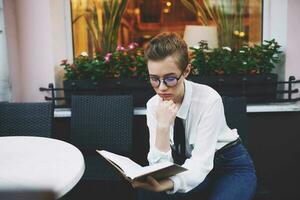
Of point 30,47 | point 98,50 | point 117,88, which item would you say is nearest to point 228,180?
point 117,88

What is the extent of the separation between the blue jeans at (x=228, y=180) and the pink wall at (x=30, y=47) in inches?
63.0

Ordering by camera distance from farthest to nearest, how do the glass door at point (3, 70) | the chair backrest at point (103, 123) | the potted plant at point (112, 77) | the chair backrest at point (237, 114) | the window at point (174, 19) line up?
the window at point (174, 19) → the potted plant at point (112, 77) → the glass door at point (3, 70) → the chair backrest at point (103, 123) → the chair backrest at point (237, 114)

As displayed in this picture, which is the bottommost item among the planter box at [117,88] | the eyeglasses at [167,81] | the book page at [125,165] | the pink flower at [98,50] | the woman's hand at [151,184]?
the woman's hand at [151,184]

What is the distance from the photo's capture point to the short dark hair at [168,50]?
1599mm

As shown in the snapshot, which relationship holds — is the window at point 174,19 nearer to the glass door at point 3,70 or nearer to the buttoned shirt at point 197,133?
the glass door at point 3,70

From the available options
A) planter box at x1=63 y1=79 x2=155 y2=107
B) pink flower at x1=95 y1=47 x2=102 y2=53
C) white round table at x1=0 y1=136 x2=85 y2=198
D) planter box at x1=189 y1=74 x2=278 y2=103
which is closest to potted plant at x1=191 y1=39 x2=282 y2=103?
planter box at x1=189 y1=74 x2=278 y2=103

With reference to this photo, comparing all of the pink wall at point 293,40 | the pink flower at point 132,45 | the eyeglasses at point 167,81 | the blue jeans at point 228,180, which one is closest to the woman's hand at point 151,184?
the blue jeans at point 228,180

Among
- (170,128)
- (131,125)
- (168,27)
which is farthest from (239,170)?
(168,27)

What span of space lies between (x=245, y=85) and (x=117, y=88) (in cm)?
102

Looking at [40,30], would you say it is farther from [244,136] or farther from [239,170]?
[239,170]

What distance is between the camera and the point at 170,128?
1.75 m

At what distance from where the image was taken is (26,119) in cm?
247

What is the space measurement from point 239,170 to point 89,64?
161 cm

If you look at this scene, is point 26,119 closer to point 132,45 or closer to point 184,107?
point 132,45
